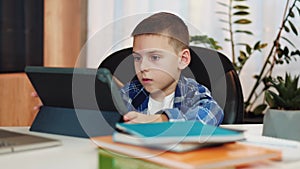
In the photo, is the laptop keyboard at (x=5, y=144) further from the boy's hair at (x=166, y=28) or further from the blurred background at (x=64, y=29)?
the blurred background at (x=64, y=29)

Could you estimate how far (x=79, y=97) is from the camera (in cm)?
90

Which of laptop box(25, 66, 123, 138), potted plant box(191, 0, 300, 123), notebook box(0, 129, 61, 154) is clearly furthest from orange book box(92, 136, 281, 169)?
potted plant box(191, 0, 300, 123)

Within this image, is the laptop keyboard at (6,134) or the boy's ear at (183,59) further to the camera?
the laptop keyboard at (6,134)

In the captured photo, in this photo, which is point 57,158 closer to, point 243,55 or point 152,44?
point 152,44

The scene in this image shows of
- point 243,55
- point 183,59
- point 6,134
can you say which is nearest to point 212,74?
point 183,59

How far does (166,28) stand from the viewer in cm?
77

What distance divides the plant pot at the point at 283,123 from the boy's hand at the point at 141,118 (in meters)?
0.29

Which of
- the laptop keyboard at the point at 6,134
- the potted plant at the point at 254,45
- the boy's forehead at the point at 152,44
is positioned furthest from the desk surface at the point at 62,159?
the potted plant at the point at 254,45

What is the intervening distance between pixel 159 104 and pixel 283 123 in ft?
1.02

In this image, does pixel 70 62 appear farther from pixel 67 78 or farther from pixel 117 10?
pixel 67 78

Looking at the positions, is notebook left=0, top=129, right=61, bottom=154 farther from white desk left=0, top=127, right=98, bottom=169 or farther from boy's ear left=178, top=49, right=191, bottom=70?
boy's ear left=178, top=49, right=191, bottom=70

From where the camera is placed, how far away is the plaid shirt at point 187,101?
84 cm

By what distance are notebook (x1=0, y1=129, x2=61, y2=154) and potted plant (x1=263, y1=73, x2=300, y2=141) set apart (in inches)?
18.7

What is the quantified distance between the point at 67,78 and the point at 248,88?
1.59 m
